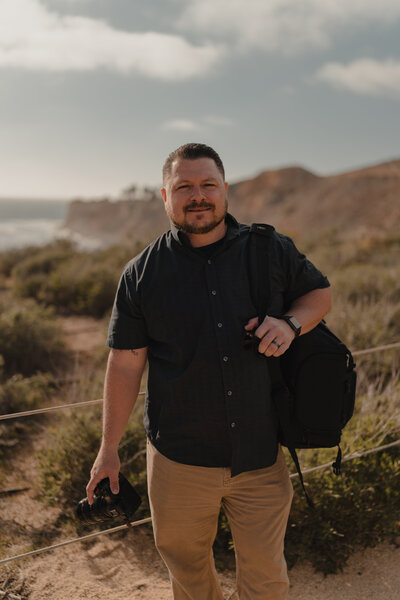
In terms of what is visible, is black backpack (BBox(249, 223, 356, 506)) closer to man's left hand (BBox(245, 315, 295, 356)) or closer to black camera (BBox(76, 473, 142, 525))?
man's left hand (BBox(245, 315, 295, 356))

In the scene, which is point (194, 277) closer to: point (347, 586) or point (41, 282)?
→ point (347, 586)

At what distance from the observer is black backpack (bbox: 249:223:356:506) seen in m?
1.79

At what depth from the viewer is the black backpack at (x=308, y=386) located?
1.79 metres

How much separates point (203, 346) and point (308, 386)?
0.44m

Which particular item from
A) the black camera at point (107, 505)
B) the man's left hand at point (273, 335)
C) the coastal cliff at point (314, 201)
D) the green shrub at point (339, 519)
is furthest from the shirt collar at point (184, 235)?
the coastal cliff at point (314, 201)

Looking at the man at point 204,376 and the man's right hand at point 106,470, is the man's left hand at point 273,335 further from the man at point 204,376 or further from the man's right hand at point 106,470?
the man's right hand at point 106,470

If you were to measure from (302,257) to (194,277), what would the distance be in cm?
45

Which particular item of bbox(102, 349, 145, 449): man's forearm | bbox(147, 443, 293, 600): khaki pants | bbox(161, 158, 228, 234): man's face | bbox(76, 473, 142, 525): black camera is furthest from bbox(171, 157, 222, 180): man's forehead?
bbox(76, 473, 142, 525): black camera

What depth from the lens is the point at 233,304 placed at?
68.6 inches

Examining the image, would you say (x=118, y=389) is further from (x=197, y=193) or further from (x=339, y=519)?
(x=339, y=519)

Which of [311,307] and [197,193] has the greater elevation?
[197,193]

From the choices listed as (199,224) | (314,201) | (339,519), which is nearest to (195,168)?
(199,224)

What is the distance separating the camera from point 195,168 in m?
1.77

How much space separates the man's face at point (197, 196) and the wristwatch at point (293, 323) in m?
0.42
